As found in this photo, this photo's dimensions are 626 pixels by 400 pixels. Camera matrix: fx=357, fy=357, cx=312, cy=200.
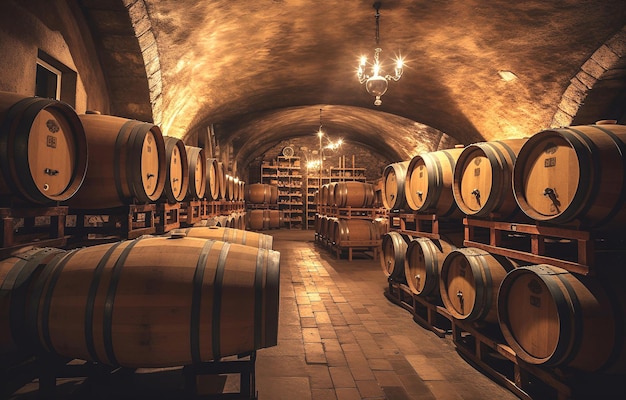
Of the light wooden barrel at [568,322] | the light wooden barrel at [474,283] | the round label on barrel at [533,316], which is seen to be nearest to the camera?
the light wooden barrel at [568,322]

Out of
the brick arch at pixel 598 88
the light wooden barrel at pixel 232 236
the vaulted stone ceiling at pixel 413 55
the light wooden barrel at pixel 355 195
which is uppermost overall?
the vaulted stone ceiling at pixel 413 55

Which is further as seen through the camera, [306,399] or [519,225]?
[519,225]

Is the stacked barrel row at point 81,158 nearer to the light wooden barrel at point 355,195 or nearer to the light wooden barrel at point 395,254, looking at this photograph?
the light wooden barrel at point 395,254

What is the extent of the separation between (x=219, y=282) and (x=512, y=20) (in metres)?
5.83

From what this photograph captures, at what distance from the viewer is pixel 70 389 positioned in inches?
96.0

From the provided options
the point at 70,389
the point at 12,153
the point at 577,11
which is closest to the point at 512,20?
the point at 577,11

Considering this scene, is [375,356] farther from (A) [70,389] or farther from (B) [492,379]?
(A) [70,389]

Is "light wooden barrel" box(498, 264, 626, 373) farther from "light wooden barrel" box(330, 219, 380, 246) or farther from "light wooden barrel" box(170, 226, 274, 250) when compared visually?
"light wooden barrel" box(330, 219, 380, 246)

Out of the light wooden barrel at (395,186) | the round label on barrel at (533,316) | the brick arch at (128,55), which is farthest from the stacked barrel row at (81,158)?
the round label on barrel at (533,316)

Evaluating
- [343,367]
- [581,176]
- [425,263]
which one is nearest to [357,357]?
[343,367]

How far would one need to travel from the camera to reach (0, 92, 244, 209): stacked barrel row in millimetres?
2016

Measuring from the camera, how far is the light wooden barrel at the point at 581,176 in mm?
2223

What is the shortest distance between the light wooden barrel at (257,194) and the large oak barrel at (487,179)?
1282 centimetres

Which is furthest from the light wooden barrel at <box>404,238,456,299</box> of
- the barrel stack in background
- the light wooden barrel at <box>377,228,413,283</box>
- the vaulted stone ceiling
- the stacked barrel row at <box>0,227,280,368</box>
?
the vaulted stone ceiling
